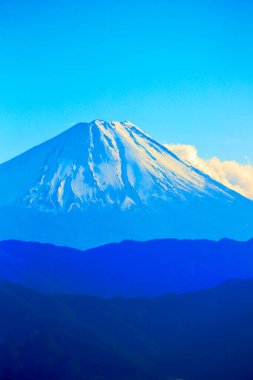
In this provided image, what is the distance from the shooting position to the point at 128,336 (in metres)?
98.5

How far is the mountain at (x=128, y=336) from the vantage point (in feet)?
278

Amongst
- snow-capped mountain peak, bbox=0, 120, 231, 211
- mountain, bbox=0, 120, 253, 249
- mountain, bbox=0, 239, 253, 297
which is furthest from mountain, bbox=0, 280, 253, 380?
snow-capped mountain peak, bbox=0, 120, 231, 211

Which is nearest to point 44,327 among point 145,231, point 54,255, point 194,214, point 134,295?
point 134,295

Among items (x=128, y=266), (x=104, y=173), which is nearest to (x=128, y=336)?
(x=128, y=266)

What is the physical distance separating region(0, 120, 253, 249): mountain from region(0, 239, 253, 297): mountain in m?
21.8

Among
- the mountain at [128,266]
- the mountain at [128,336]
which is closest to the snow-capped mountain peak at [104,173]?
the mountain at [128,266]

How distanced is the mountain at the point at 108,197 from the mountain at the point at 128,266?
21835 millimetres

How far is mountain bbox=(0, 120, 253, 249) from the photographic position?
168 metres

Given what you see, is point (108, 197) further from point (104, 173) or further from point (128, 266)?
point (128, 266)

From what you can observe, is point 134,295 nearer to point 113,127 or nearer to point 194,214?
point 194,214

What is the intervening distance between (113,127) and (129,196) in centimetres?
2817

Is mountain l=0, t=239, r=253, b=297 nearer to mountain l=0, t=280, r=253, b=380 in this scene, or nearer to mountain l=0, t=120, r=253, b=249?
mountain l=0, t=280, r=253, b=380

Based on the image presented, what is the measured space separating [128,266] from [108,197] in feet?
135

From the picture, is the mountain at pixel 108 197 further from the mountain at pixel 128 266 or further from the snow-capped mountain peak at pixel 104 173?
the mountain at pixel 128 266
